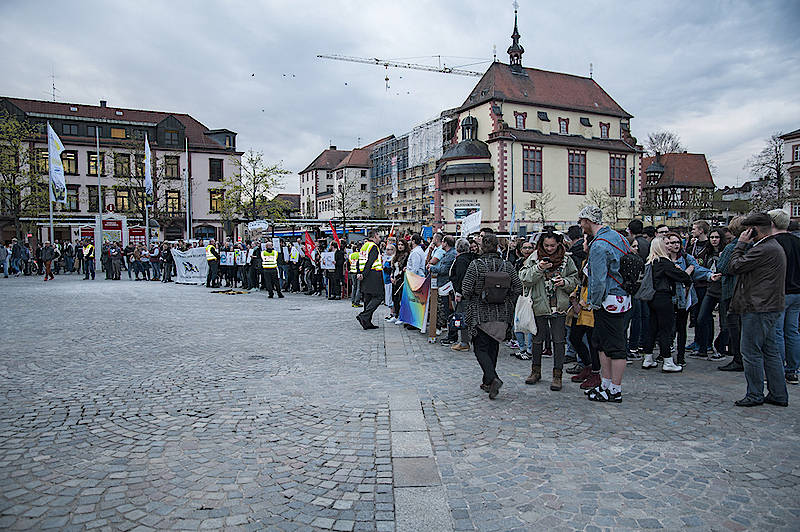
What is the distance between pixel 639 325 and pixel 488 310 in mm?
3869

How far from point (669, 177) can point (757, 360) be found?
8562 cm

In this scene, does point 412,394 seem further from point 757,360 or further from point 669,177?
point 669,177

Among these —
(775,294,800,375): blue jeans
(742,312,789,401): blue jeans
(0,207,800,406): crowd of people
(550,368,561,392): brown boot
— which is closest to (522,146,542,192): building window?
(0,207,800,406): crowd of people

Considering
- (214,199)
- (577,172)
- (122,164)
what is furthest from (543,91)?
(122,164)

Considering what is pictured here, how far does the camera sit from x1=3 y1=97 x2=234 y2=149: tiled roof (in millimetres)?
65438

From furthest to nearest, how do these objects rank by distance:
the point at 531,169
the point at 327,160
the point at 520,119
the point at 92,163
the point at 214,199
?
the point at 327,160, the point at 214,199, the point at 520,119, the point at 92,163, the point at 531,169

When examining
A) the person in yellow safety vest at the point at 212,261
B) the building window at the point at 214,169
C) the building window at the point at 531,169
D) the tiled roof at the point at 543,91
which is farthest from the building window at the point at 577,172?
the person in yellow safety vest at the point at 212,261

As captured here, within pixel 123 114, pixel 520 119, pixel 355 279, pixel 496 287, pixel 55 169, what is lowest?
pixel 355 279

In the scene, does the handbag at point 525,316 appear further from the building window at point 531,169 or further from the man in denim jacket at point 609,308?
the building window at point 531,169

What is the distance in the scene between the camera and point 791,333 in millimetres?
7418

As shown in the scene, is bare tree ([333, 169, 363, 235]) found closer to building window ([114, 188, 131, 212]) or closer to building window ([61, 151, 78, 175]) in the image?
building window ([114, 188, 131, 212])

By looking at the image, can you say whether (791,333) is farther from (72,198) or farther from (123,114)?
(123,114)

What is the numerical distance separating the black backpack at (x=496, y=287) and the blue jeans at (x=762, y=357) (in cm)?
269

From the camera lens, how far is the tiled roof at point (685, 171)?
81.8 m
